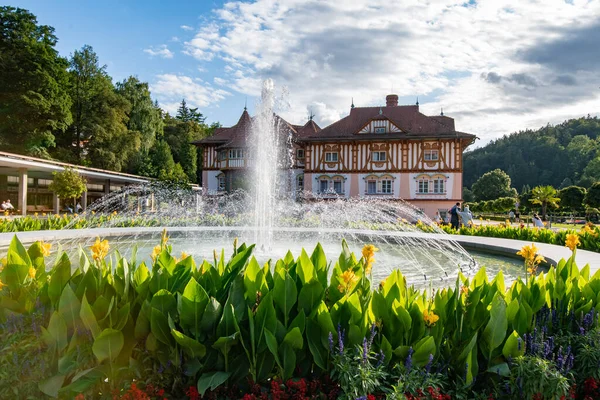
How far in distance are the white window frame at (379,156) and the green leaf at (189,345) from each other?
29.8 metres

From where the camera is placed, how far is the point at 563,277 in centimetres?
324

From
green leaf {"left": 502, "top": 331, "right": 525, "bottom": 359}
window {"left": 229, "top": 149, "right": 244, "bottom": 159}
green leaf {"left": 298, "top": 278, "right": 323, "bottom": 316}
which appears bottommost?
green leaf {"left": 502, "top": 331, "right": 525, "bottom": 359}

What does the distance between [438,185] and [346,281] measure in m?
29.3

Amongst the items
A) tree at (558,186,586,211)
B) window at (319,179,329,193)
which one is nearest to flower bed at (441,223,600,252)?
window at (319,179,329,193)

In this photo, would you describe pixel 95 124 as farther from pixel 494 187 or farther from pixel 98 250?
pixel 494 187

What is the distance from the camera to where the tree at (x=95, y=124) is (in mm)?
39969

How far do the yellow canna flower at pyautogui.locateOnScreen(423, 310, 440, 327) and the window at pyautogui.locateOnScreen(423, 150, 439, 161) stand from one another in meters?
29.4

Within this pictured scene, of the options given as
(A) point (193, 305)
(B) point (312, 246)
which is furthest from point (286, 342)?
(B) point (312, 246)

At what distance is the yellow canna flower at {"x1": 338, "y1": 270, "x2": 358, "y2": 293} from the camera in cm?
248

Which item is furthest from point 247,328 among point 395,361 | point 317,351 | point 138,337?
point 395,361

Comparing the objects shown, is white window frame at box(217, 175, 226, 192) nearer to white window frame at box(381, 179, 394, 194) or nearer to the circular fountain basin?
white window frame at box(381, 179, 394, 194)

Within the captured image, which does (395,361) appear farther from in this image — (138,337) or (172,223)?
(172,223)

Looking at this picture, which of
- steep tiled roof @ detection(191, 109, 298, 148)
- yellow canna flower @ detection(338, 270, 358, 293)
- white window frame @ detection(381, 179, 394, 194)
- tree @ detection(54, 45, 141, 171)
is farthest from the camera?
tree @ detection(54, 45, 141, 171)

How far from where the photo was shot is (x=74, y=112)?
41.1m
